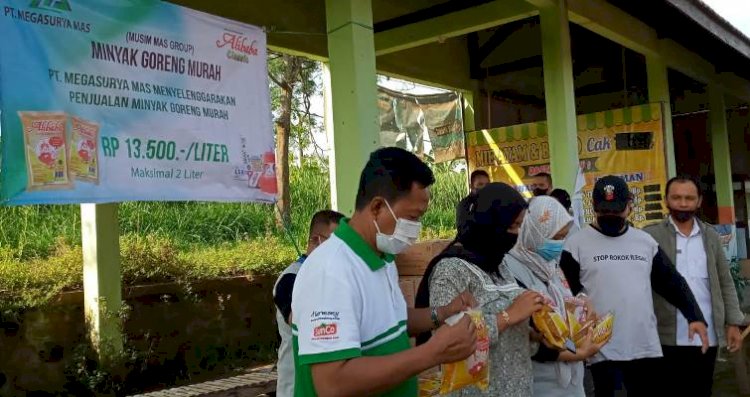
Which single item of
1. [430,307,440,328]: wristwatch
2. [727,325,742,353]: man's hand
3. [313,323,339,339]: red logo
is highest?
[313,323,339,339]: red logo

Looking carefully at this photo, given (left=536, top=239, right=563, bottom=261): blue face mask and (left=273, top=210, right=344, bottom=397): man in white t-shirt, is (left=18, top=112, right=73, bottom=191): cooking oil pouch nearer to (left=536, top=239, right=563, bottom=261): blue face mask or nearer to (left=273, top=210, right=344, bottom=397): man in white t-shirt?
(left=273, top=210, right=344, bottom=397): man in white t-shirt

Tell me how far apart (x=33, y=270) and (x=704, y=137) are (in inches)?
391

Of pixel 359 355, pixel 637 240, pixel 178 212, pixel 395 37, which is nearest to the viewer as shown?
pixel 359 355

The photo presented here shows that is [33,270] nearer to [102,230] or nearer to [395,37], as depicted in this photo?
[102,230]

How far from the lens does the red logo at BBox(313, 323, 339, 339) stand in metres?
1.57

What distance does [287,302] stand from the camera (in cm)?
271

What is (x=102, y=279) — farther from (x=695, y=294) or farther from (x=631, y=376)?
(x=695, y=294)

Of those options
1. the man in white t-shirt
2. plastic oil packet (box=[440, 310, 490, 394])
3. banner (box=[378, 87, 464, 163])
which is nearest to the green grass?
the man in white t-shirt

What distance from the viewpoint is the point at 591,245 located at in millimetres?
3711

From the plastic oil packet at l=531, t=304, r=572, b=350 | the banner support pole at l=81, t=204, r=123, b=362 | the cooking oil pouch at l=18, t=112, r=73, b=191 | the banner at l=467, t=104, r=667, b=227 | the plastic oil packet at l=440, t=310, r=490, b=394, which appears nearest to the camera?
the plastic oil packet at l=440, t=310, r=490, b=394

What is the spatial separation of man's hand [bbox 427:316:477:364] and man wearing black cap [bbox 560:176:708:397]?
212 cm

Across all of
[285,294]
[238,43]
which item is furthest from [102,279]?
[285,294]

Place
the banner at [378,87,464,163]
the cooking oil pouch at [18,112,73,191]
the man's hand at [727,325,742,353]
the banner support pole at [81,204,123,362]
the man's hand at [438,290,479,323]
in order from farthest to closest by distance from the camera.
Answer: the banner at [378,87,464,163] < the banner support pole at [81,204,123,362] < the man's hand at [727,325,742,353] < the cooking oil pouch at [18,112,73,191] < the man's hand at [438,290,479,323]

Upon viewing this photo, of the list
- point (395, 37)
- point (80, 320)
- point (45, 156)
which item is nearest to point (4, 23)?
point (45, 156)
